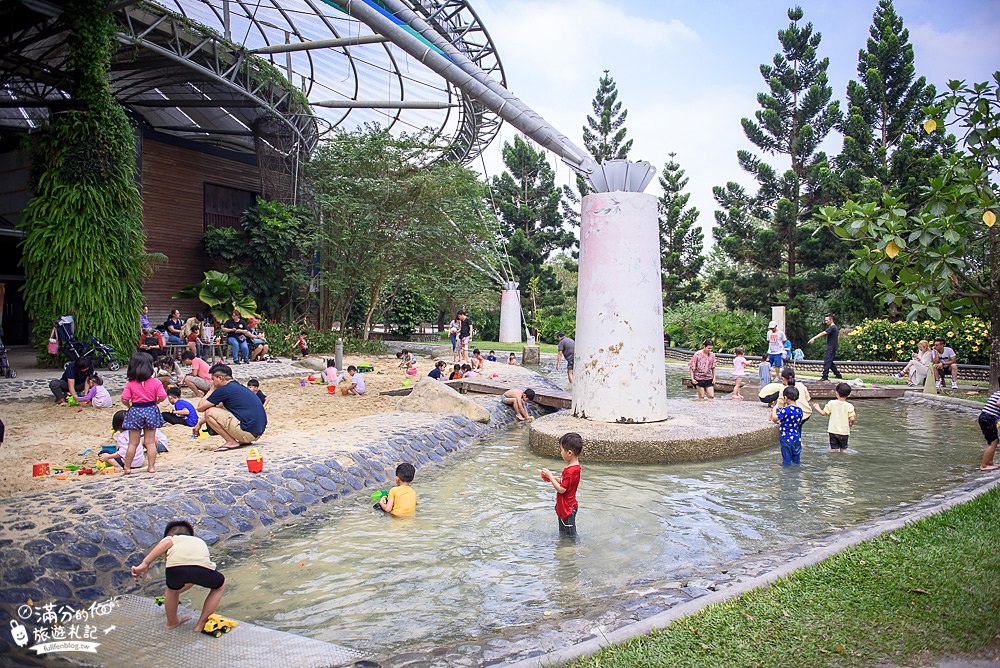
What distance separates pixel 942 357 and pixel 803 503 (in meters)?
11.8

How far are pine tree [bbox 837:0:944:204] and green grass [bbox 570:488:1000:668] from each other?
22407 mm

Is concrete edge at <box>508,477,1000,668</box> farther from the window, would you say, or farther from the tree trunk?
the window

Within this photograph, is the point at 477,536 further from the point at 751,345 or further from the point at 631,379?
the point at 751,345

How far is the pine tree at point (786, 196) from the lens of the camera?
26484mm

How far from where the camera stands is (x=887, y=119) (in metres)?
25.2

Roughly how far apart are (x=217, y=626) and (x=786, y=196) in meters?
27.8

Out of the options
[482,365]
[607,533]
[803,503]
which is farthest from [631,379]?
[482,365]

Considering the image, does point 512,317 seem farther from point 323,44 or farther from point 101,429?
point 101,429

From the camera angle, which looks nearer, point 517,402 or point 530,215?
point 517,402

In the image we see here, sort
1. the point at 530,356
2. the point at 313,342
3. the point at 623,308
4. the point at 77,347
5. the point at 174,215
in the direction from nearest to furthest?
the point at 623,308 < the point at 77,347 < the point at 313,342 < the point at 174,215 < the point at 530,356

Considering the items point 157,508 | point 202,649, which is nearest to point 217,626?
point 202,649

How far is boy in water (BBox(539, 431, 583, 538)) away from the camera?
565 cm

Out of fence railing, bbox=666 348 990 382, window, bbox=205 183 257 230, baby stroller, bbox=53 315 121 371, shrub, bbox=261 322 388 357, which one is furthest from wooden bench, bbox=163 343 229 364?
fence railing, bbox=666 348 990 382

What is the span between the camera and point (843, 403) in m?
9.12
